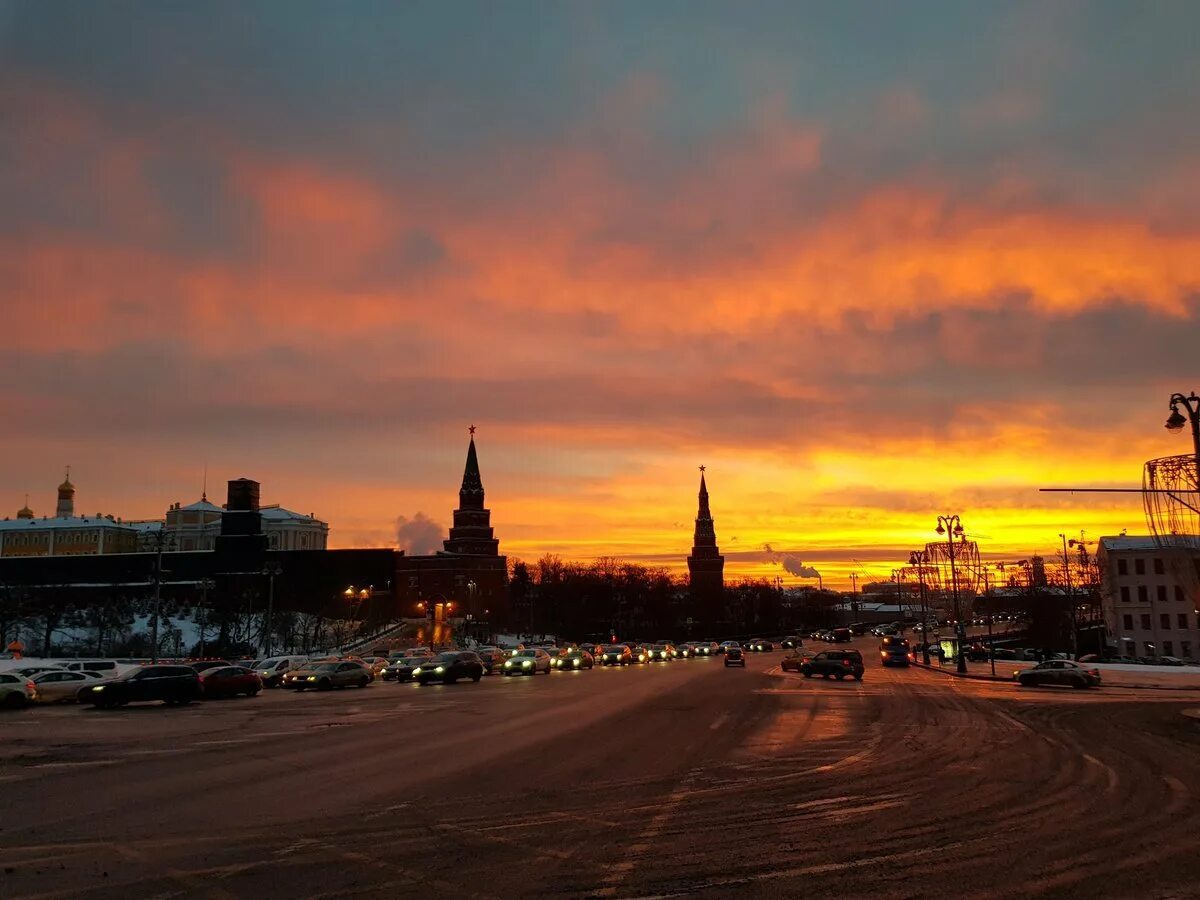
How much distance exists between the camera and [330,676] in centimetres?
4228

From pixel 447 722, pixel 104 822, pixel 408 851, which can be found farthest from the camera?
pixel 447 722

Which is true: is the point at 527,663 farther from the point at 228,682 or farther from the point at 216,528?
the point at 216,528

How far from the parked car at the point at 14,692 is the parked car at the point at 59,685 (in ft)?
7.49

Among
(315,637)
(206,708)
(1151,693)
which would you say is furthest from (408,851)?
(315,637)

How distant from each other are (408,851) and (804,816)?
4.85 meters

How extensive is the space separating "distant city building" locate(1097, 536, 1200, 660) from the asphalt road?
94966mm

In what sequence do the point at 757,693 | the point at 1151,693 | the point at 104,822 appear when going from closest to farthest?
the point at 104,822, the point at 757,693, the point at 1151,693

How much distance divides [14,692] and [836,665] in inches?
1404

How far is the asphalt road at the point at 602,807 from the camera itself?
831 cm

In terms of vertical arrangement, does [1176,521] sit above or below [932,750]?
above

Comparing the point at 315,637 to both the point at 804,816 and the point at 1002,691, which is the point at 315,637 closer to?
the point at 1002,691

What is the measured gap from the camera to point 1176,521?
2578 centimetres

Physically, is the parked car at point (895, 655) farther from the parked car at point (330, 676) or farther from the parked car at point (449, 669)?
the parked car at point (330, 676)

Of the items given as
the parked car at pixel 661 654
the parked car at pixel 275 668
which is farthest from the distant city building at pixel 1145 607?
the parked car at pixel 275 668
